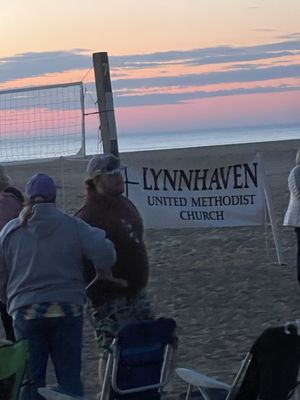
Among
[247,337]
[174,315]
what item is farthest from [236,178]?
[247,337]

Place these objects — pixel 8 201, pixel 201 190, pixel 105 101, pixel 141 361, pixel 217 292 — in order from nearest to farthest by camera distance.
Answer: pixel 141 361, pixel 8 201, pixel 105 101, pixel 217 292, pixel 201 190

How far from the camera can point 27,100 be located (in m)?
14.4

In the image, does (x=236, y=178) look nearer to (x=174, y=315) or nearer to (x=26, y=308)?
(x=174, y=315)

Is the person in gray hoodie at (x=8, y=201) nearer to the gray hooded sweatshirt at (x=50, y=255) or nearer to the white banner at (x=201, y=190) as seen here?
the gray hooded sweatshirt at (x=50, y=255)

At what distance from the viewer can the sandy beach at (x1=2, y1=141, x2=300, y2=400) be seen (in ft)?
27.6

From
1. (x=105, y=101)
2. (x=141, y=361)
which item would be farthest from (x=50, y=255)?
(x=105, y=101)

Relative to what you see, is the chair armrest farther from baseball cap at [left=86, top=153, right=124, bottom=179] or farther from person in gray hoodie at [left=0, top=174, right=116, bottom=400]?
baseball cap at [left=86, top=153, right=124, bottom=179]

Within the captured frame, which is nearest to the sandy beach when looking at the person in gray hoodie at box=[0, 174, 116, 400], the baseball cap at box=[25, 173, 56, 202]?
the person in gray hoodie at box=[0, 174, 116, 400]

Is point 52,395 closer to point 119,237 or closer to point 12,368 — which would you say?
point 12,368

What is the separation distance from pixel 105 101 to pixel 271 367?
4180 mm

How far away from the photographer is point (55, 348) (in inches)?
233

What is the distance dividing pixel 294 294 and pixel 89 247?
16.6ft

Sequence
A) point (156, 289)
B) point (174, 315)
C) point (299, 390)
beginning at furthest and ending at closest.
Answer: point (156, 289), point (174, 315), point (299, 390)

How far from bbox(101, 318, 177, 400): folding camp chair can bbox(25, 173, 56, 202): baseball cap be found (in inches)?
34.6
